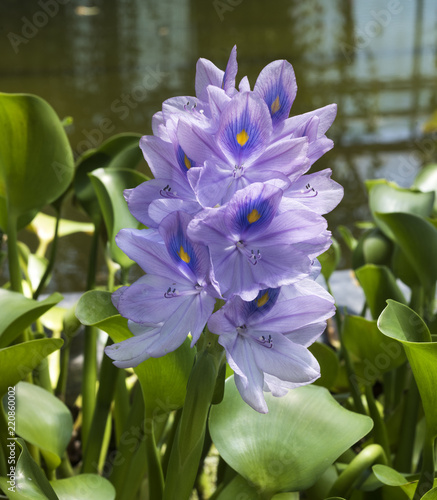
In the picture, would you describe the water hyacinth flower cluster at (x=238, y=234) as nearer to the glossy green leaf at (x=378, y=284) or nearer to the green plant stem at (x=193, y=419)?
the green plant stem at (x=193, y=419)

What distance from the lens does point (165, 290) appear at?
1.48ft

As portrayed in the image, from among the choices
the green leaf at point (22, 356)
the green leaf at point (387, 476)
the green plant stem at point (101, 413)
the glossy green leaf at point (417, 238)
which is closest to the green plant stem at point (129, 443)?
the green plant stem at point (101, 413)

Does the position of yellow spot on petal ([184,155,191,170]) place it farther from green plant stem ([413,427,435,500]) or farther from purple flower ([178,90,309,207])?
green plant stem ([413,427,435,500])

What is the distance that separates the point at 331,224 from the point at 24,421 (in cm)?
161

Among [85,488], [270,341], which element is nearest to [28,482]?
[85,488]

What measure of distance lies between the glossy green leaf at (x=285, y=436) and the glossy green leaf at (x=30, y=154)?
1.23ft

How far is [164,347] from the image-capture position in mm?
442

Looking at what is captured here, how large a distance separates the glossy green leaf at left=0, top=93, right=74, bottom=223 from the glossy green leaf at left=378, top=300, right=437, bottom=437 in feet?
1.55

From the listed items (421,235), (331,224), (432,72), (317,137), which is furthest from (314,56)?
(317,137)

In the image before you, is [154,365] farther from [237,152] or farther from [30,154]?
[30,154]

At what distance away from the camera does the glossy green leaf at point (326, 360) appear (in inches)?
31.7

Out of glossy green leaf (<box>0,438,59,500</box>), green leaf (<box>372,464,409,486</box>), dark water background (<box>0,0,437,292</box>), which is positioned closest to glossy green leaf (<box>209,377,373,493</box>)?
green leaf (<box>372,464,409,486</box>)

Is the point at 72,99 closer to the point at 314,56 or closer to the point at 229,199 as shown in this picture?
the point at 314,56

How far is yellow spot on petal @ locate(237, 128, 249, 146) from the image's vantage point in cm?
43
